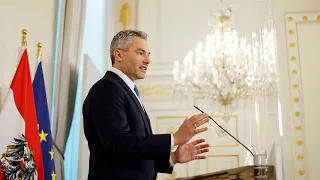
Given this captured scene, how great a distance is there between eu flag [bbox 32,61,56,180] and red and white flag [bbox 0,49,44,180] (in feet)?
0.33

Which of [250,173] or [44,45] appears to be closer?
[250,173]

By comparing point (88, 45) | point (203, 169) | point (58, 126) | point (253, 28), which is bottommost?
point (203, 169)

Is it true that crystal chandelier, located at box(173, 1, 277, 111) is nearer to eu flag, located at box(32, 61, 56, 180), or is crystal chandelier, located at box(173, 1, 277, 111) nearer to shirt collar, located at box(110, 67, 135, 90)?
eu flag, located at box(32, 61, 56, 180)

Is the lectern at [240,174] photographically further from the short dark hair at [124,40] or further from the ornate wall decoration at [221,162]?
the ornate wall decoration at [221,162]

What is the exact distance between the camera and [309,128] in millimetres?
5824

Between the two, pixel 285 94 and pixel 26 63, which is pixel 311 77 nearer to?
pixel 285 94

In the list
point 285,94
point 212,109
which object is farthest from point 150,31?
point 285,94

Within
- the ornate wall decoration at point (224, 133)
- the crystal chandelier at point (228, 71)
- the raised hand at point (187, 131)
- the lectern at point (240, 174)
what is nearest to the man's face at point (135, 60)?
the raised hand at point (187, 131)

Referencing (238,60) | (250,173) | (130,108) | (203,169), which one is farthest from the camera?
(203,169)

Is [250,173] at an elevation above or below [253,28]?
below

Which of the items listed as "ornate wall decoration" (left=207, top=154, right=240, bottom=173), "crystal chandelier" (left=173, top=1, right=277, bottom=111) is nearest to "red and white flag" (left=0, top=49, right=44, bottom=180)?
"crystal chandelier" (left=173, top=1, right=277, bottom=111)

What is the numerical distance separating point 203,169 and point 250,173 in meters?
2.77

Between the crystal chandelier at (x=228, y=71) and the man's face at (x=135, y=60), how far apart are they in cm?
310

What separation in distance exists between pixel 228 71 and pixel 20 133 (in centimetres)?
320
